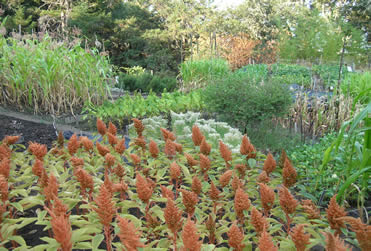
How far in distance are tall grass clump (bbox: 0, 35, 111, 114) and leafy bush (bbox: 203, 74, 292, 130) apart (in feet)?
6.78

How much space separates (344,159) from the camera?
8.13ft

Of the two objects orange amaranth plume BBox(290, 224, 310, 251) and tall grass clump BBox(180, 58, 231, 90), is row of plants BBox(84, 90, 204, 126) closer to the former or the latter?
tall grass clump BBox(180, 58, 231, 90)

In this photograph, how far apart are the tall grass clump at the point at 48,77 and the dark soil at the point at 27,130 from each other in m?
0.47

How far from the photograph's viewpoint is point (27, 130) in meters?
4.39

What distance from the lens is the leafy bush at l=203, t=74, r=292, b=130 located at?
160 inches

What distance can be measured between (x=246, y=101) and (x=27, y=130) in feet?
9.72

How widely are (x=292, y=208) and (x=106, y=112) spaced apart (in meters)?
3.61

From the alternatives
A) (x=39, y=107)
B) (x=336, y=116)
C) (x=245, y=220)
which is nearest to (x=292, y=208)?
(x=245, y=220)

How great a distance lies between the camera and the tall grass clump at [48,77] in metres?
5.02

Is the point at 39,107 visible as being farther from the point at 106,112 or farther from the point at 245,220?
the point at 245,220

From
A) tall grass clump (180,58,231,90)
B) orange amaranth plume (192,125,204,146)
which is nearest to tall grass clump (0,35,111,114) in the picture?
tall grass clump (180,58,231,90)

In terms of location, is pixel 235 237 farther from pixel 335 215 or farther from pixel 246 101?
pixel 246 101

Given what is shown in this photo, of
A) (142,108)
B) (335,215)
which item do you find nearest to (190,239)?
(335,215)

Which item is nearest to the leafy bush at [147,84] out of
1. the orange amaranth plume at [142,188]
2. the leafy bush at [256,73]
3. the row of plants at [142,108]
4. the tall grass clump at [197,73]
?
the tall grass clump at [197,73]
